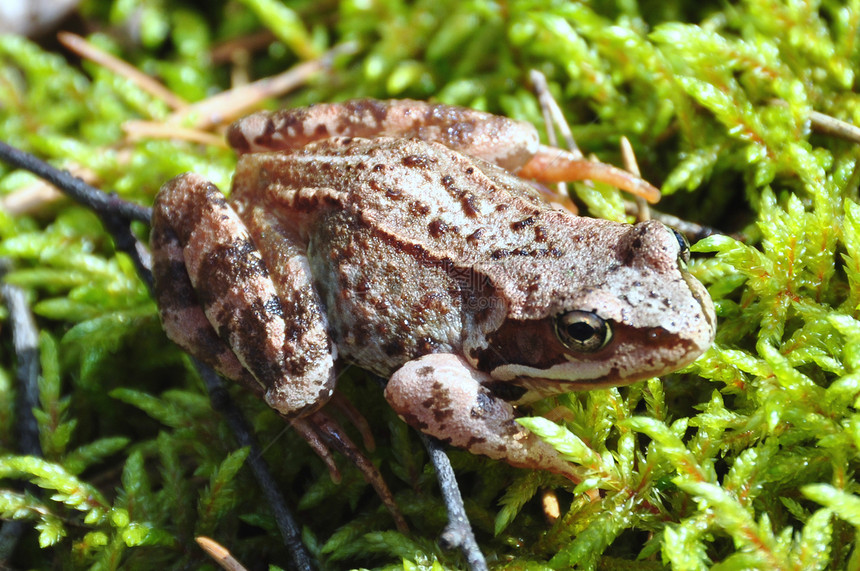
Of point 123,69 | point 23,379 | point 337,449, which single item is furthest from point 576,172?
point 123,69

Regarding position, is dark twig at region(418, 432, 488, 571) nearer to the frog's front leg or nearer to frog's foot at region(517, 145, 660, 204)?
the frog's front leg

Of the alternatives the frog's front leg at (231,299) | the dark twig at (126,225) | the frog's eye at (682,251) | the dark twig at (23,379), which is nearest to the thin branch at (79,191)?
the dark twig at (126,225)

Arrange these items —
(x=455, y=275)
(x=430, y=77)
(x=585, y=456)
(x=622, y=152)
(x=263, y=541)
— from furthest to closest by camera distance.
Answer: (x=430, y=77)
(x=622, y=152)
(x=263, y=541)
(x=455, y=275)
(x=585, y=456)

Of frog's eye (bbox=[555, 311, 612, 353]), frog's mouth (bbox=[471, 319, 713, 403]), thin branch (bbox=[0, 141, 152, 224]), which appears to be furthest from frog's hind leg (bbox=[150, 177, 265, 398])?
frog's eye (bbox=[555, 311, 612, 353])

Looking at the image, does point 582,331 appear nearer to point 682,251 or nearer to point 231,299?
point 682,251

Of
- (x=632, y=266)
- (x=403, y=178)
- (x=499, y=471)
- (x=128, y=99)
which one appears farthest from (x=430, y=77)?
(x=499, y=471)

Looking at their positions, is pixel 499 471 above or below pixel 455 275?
below

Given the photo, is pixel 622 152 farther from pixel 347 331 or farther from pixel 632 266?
pixel 347 331
